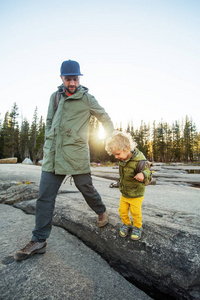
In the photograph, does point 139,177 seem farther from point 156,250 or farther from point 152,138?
point 152,138

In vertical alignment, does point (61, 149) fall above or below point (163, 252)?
above

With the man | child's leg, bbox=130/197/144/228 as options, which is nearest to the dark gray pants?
the man

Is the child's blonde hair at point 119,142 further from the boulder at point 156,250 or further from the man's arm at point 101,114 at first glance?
the boulder at point 156,250

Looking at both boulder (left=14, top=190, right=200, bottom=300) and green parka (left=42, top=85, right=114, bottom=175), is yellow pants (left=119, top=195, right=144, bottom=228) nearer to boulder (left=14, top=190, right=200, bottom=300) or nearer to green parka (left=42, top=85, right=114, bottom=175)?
boulder (left=14, top=190, right=200, bottom=300)

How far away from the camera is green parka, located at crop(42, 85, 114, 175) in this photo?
2271mm

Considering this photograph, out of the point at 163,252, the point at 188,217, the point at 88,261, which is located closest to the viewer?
the point at 163,252

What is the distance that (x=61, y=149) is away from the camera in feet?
7.52

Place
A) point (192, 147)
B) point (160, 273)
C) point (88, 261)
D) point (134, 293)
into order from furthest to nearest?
1. point (192, 147)
2. point (88, 261)
3. point (160, 273)
4. point (134, 293)

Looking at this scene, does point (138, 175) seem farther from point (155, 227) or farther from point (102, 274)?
point (102, 274)

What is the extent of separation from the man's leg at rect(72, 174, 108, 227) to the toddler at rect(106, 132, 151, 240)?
32 centimetres

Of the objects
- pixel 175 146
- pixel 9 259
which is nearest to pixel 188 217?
pixel 9 259

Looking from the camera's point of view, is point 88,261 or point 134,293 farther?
point 88,261

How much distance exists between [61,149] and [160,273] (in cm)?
177

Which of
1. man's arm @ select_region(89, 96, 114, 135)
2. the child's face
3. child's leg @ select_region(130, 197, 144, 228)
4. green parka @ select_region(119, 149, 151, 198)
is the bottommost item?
child's leg @ select_region(130, 197, 144, 228)
